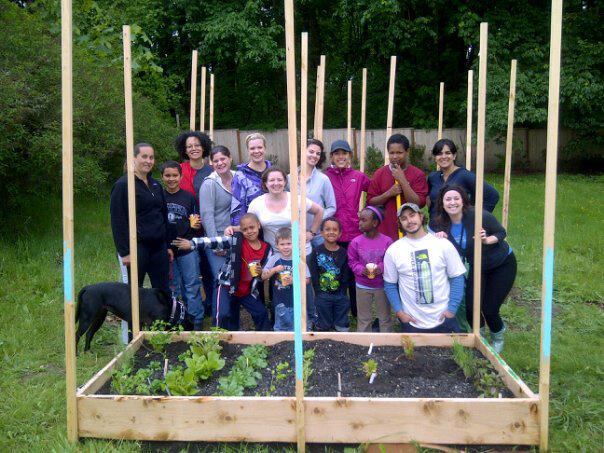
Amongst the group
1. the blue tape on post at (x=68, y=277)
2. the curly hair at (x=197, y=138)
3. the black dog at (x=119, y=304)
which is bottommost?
the black dog at (x=119, y=304)

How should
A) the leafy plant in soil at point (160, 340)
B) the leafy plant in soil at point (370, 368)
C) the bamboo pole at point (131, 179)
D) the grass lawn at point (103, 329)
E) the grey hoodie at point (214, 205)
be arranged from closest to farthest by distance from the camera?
the grass lawn at point (103, 329)
the leafy plant in soil at point (370, 368)
the bamboo pole at point (131, 179)
the leafy plant in soil at point (160, 340)
the grey hoodie at point (214, 205)

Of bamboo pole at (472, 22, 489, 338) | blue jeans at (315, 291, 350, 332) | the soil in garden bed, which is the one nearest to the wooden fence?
blue jeans at (315, 291, 350, 332)

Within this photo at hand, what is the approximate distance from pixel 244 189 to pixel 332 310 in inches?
44.5

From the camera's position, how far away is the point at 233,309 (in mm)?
4508

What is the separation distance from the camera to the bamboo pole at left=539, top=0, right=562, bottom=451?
2531 mm

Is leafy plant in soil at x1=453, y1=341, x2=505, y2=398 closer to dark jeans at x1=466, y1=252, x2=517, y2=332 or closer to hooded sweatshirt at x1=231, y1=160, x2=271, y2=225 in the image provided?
dark jeans at x1=466, y1=252, x2=517, y2=332

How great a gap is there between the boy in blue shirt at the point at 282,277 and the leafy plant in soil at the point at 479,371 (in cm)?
126

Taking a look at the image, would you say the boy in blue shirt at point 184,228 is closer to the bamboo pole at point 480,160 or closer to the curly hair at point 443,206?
the curly hair at point 443,206

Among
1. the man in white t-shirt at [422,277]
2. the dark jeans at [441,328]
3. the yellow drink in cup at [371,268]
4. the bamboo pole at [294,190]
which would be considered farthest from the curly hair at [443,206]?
the bamboo pole at [294,190]

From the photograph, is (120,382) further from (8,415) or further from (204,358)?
(8,415)

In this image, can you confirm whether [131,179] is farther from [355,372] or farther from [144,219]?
[355,372]

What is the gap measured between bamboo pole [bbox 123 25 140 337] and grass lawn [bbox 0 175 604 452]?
643 mm

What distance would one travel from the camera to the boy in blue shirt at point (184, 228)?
4637mm

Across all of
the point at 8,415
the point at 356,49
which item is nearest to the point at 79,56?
the point at 8,415
